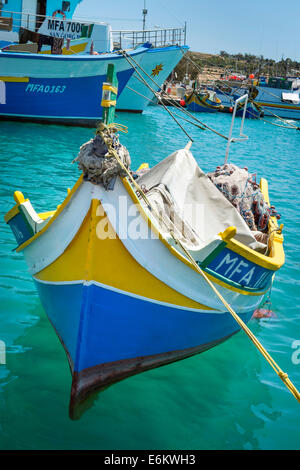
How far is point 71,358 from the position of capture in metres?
4.12

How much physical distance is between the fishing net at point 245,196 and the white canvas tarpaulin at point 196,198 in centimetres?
30

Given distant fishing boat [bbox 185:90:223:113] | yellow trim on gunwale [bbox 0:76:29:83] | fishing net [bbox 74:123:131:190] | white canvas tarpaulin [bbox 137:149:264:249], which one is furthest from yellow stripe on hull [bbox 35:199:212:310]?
distant fishing boat [bbox 185:90:223:113]

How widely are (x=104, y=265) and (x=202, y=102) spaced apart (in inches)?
1148

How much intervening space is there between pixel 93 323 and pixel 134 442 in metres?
1.07

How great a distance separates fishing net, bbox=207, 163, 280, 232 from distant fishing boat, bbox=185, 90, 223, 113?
84.1 ft

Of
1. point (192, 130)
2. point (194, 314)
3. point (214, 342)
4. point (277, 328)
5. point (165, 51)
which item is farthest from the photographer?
point (192, 130)

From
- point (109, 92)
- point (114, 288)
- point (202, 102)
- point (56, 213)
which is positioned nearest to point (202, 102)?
point (202, 102)

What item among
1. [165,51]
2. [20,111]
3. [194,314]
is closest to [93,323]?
[194,314]

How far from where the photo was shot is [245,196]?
6125mm

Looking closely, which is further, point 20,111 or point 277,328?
point 20,111

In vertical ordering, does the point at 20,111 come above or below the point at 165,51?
below
